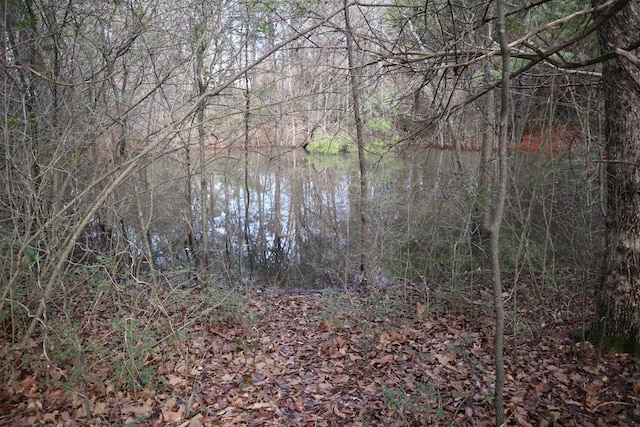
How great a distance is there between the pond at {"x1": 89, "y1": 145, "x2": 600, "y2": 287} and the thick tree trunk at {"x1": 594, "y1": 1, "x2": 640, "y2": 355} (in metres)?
0.95

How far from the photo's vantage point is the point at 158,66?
8.84 m

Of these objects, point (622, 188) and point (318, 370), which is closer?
point (622, 188)

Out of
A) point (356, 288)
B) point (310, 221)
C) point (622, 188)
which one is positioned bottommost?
point (356, 288)

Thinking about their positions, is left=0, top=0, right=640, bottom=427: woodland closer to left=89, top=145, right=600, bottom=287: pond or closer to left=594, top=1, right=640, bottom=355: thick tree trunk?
left=594, top=1, right=640, bottom=355: thick tree trunk

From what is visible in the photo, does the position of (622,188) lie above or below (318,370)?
above

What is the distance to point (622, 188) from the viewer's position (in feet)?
14.2

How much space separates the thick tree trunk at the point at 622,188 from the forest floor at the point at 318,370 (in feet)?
1.01

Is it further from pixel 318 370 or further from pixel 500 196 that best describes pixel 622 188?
pixel 318 370

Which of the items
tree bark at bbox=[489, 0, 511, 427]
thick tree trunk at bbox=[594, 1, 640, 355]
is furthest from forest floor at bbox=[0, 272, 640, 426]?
tree bark at bbox=[489, 0, 511, 427]

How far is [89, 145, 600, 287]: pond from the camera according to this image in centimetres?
676

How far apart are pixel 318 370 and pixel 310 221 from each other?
9195 mm

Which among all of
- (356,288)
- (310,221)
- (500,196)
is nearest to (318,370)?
(500,196)

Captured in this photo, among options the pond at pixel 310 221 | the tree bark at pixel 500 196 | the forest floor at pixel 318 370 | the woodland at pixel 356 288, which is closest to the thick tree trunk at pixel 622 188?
the woodland at pixel 356 288

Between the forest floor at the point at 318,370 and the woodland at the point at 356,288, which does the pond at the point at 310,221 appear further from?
the forest floor at the point at 318,370
